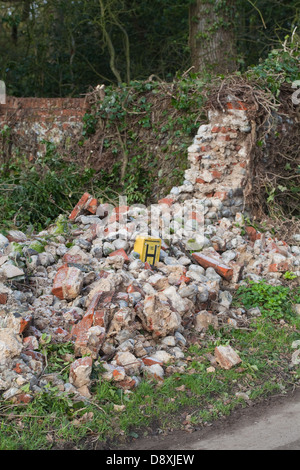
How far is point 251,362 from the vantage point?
4.64 m

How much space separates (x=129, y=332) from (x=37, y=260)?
53.9 inches

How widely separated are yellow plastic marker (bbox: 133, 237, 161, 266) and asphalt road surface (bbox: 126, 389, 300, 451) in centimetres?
212

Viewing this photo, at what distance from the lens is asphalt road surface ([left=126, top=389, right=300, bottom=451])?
11.5 ft

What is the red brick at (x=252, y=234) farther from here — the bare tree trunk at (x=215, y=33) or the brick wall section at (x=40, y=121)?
the bare tree trunk at (x=215, y=33)

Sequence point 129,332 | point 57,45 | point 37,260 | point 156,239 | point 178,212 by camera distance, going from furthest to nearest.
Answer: point 57,45 < point 178,212 < point 156,239 < point 37,260 < point 129,332

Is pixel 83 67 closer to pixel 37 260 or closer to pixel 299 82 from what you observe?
pixel 299 82

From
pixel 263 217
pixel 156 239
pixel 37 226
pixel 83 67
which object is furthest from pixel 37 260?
pixel 83 67

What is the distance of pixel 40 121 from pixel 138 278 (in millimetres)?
5048

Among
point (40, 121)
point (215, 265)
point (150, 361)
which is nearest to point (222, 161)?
point (215, 265)

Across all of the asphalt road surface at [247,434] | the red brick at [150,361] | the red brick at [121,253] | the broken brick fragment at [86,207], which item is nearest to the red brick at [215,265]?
the red brick at [121,253]

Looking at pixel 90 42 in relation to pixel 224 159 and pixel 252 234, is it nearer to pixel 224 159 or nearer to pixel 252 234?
pixel 224 159

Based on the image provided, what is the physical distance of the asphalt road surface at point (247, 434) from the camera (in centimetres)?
350

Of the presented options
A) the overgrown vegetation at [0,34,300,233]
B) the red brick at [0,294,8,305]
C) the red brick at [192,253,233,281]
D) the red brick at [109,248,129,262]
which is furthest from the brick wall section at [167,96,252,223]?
the red brick at [0,294,8,305]

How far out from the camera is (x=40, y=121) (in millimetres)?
9383
